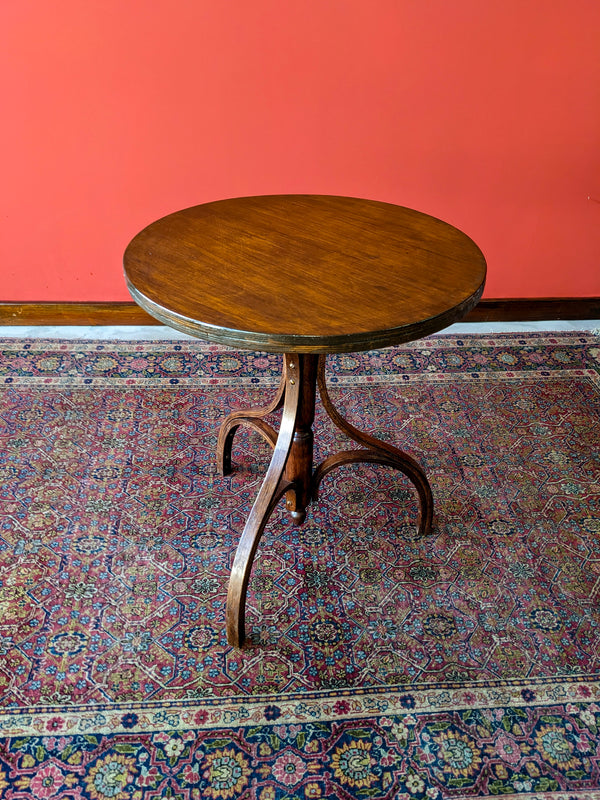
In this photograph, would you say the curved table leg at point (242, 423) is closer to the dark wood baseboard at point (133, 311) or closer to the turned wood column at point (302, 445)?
the turned wood column at point (302, 445)

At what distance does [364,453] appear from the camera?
2316 millimetres

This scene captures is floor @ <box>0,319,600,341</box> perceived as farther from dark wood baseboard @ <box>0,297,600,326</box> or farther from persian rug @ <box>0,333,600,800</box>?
persian rug @ <box>0,333,600,800</box>

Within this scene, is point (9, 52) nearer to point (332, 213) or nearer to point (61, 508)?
point (332, 213)

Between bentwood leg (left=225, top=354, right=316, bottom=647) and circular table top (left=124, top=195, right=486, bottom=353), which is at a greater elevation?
circular table top (left=124, top=195, right=486, bottom=353)

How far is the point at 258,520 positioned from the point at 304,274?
0.66 meters

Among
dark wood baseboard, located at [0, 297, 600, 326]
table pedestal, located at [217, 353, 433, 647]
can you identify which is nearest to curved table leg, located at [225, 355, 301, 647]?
table pedestal, located at [217, 353, 433, 647]

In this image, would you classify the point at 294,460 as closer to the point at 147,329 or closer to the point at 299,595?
the point at 299,595

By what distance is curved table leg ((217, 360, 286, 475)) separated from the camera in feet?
7.76

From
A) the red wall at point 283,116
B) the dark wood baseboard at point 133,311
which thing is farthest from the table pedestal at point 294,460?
the red wall at point 283,116

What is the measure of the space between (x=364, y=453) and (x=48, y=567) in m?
1.00

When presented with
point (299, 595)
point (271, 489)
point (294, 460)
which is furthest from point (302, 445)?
point (299, 595)

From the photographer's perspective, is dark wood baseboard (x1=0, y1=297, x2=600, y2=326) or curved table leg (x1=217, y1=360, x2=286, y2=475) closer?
curved table leg (x1=217, y1=360, x2=286, y2=475)

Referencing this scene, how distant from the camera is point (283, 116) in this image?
3.13 m

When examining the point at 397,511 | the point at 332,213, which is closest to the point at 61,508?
the point at 397,511
